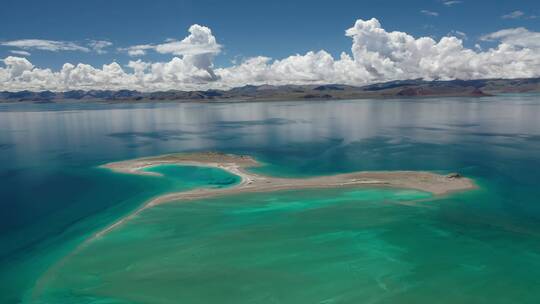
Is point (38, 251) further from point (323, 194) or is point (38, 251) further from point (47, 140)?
point (47, 140)

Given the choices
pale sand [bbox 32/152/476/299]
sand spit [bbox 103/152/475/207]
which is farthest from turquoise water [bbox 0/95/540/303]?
sand spit [bbox 103/152/475/207]

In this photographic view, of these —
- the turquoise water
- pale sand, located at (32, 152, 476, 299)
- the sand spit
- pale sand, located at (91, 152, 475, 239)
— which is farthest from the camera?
the sand spit

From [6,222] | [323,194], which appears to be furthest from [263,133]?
[6,222]

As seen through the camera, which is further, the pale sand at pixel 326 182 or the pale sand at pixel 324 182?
the pale sand at pixel 326 182

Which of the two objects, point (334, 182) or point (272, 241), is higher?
point (334, 182)

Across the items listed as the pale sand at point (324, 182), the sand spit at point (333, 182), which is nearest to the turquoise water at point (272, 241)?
the pale sand at point (324, 182)

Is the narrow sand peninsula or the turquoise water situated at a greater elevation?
the narrow sand peninsula

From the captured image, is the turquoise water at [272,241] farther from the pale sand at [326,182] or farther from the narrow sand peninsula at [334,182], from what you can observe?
the narrow sand peninsula at [334,182]

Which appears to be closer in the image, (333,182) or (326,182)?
(333,182)

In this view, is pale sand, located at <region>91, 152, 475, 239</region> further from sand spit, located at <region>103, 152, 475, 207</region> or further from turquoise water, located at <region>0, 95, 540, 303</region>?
turquoise water, located at <region>0, 95, 540, 303</region>

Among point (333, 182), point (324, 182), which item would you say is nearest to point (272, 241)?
point (324, 182)

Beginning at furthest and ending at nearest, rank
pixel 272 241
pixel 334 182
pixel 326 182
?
pixel 326 182
pixel 334 182
pixel 272 241

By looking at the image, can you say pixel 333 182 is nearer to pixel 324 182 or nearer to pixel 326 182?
pixel 326 182
